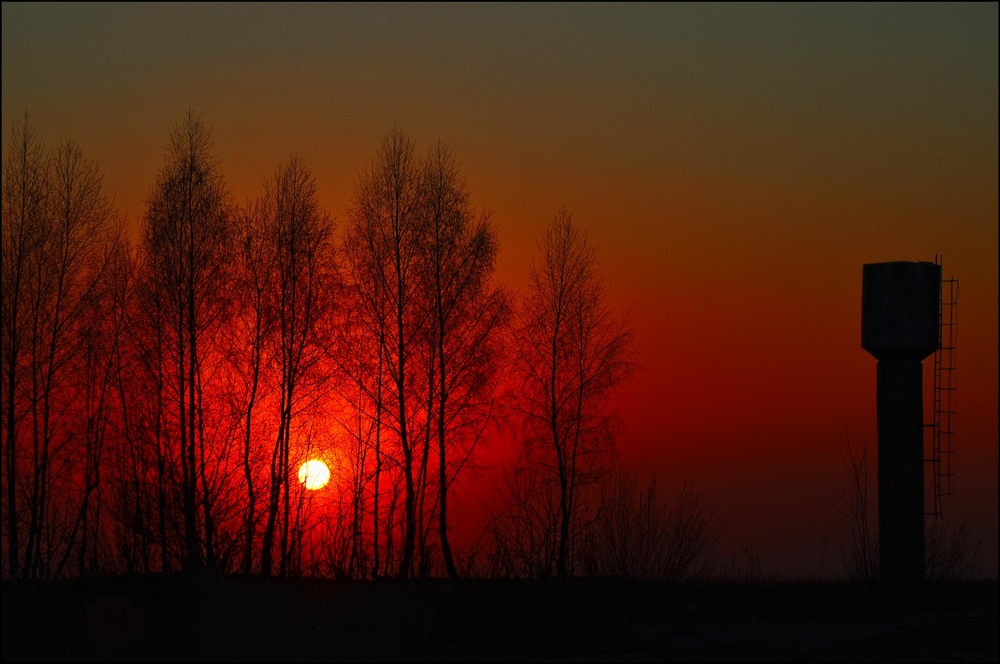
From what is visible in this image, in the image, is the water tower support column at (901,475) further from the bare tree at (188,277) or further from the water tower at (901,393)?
the bare tree at (188,277)

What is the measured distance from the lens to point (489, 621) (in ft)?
61.4

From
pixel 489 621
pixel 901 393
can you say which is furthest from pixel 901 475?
pixel 489 621

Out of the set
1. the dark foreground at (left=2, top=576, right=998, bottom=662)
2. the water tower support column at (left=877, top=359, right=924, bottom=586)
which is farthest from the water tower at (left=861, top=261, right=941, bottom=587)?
the dark foreground at (left=2, top=576, right=998, bottom=662)

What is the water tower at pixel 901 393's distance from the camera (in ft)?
75.3

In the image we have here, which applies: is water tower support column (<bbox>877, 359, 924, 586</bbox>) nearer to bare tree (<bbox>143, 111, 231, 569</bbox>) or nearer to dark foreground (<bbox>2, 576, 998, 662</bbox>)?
dark foreground (<bbox>2, 576, 998, 662</bbox>)

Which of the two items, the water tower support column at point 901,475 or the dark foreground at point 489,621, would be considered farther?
the water tower support column at point 901,475

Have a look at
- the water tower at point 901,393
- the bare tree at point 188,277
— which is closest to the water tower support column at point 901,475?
the water tower at point 901,393

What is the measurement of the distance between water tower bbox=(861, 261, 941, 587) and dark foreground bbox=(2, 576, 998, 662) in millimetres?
1145

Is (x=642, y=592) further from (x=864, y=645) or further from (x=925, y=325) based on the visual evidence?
(x=925, y=325)

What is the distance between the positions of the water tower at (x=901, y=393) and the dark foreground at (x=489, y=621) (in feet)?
3.76

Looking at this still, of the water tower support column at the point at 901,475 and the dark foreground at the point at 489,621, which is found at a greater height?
the water tower support column at the point at 901,475

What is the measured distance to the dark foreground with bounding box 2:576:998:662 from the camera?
15.7 m

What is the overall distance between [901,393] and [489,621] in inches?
417

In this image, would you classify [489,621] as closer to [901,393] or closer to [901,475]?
[901,475]
